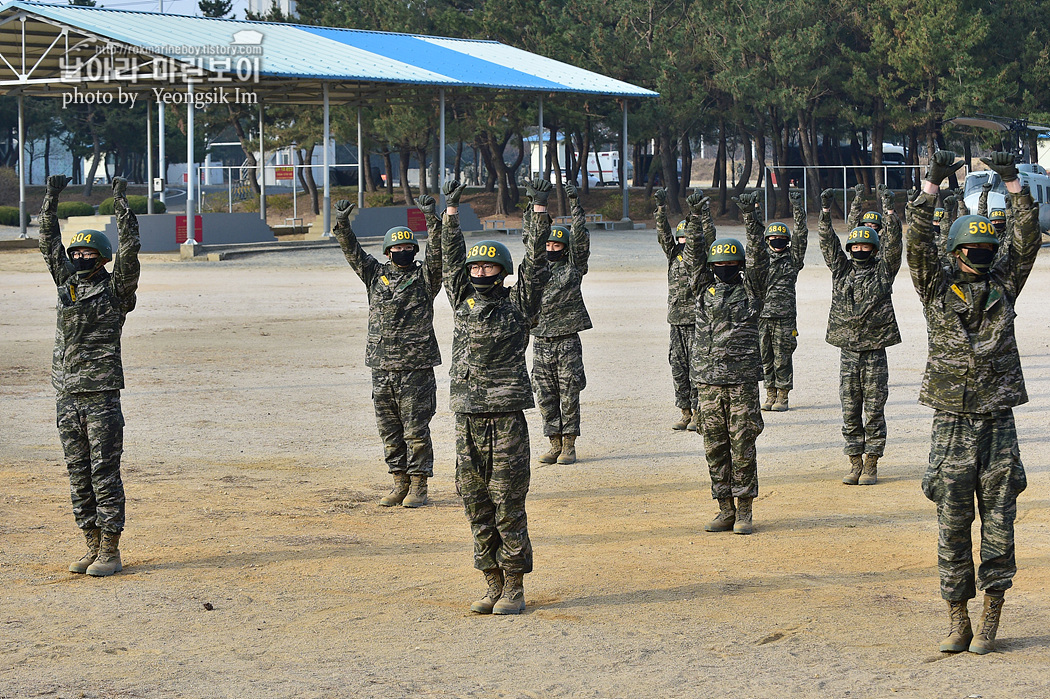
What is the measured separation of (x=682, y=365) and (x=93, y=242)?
22.5 ft

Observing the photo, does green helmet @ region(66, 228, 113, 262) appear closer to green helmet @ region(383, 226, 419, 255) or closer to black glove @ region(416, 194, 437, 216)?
black glove @ region(416, 194, 437, 216)

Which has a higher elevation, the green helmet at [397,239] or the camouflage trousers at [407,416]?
the green helmet at [397,239]

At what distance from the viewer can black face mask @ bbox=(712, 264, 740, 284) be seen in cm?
959

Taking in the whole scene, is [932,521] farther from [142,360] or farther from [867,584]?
[142,360]

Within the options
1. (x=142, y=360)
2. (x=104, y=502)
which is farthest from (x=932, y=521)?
(x=142, y=360)

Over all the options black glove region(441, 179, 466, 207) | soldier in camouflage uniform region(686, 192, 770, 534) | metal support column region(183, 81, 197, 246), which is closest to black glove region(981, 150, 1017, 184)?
soldier in camouflage uniform region(686, 192, 770, 534)

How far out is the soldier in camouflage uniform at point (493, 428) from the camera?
761 cm

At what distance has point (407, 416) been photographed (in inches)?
410

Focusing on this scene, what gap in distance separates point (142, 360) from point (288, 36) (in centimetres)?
2971

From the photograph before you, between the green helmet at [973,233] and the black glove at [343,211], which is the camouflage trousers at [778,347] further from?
the green helmet at [973,233]

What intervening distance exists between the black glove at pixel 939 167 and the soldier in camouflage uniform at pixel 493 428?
2433 mm

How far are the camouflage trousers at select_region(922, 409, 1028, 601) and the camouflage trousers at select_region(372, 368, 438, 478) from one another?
470 cm

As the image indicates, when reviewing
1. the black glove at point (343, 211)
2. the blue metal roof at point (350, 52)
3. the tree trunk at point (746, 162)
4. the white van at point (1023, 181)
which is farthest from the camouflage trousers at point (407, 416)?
the tree trunk at point (746, 162)

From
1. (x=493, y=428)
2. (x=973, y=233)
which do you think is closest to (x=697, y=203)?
(x=493, y=428)
